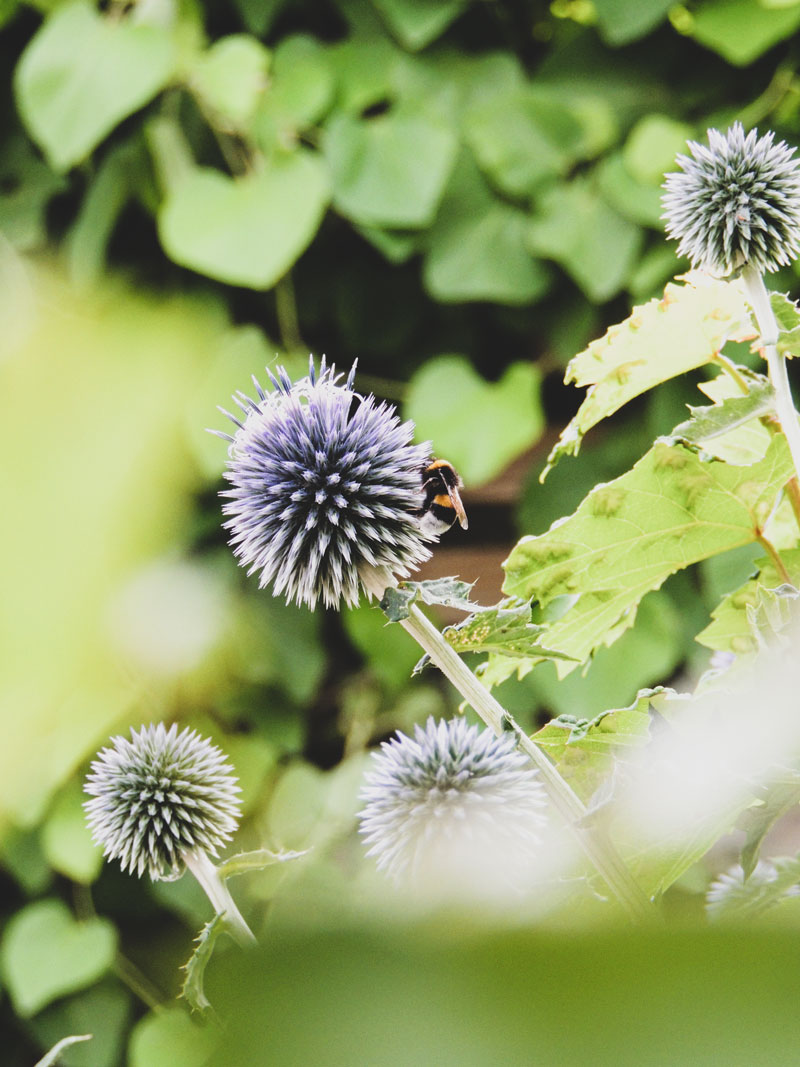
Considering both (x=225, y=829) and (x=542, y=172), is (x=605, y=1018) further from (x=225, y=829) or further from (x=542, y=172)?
(x=542, y=172)

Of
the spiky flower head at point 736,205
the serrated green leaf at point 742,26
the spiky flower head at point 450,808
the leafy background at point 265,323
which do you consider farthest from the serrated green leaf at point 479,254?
the spiky flower head at point 450,808

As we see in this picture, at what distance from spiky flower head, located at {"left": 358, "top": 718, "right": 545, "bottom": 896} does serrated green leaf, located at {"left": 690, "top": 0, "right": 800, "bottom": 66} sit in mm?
900

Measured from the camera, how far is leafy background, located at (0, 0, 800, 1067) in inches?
41.1

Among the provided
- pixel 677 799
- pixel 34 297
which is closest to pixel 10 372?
pixel 34 297

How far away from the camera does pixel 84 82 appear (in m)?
1.04

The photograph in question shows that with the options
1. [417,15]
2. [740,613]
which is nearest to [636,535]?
[740,613]

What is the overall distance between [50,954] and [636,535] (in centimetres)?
103

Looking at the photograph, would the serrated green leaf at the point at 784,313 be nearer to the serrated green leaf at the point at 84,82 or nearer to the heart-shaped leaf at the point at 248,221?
the heart-shaped leaf at the point at 248,221

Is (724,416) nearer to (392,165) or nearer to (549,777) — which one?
(549,777)

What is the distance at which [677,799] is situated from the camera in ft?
0.65

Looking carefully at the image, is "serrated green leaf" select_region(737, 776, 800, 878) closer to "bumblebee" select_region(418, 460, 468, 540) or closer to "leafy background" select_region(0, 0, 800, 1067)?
"bumblebee" select_region(418, 460, 468, 540)

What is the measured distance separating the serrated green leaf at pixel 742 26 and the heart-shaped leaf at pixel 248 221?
A: 394 mm

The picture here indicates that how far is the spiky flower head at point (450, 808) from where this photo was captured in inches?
10.2

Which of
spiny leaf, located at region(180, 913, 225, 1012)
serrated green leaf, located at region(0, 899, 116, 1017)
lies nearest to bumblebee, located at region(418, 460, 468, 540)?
spiny leaf, located at region(180, 913, 225, 1012)
